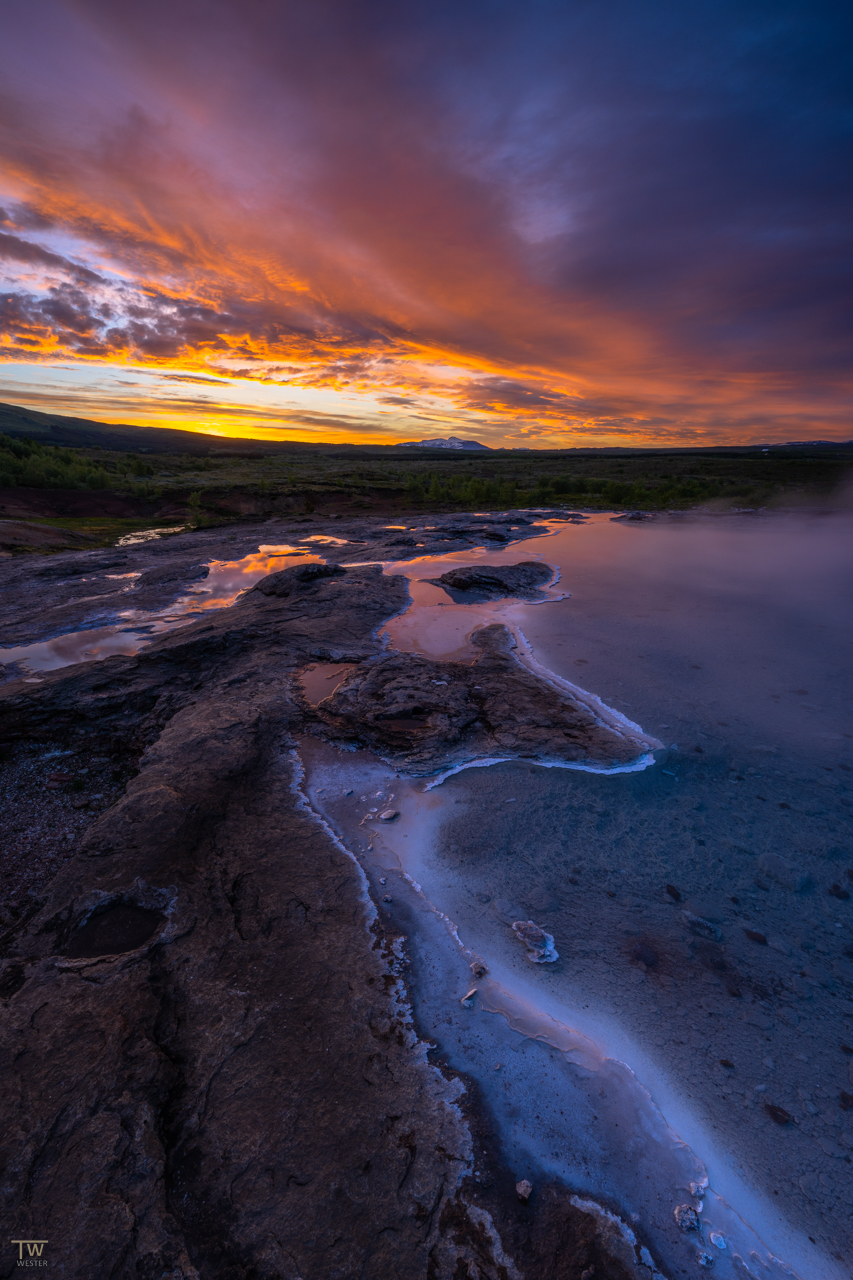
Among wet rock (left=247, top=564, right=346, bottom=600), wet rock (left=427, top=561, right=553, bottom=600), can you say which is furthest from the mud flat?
wet rock (left=427, top=561, right=553, bottom=600)

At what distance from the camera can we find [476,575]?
1123 cm

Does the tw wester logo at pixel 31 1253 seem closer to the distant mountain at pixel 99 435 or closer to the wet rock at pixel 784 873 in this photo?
the wet rock at pixel 784 873

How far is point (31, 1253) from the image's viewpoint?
1.87m

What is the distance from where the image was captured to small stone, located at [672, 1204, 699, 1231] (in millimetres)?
2064

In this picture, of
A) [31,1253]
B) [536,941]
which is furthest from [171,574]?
[31,1253]

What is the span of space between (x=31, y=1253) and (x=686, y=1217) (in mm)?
2620

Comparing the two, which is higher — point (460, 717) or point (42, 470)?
point (42, 470)

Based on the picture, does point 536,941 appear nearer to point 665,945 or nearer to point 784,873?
point 665,945

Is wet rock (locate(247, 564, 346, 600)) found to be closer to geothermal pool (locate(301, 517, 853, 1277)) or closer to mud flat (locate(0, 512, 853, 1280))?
mud flat (locate(0, 512, 853, 1280))

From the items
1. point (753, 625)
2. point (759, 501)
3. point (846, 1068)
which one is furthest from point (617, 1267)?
point (759, 501)

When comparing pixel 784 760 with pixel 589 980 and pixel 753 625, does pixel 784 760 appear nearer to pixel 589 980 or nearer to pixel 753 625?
pixel 589 980

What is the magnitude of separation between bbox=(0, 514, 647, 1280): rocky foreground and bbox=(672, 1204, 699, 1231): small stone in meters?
0.28

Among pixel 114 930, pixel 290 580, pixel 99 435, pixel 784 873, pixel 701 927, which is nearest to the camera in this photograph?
pixel 114 930

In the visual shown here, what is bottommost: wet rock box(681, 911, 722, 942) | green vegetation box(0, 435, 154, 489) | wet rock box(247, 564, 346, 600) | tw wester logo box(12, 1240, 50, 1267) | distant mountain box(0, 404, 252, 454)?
tw wester logo box(12, 1240, 50, 1267)
